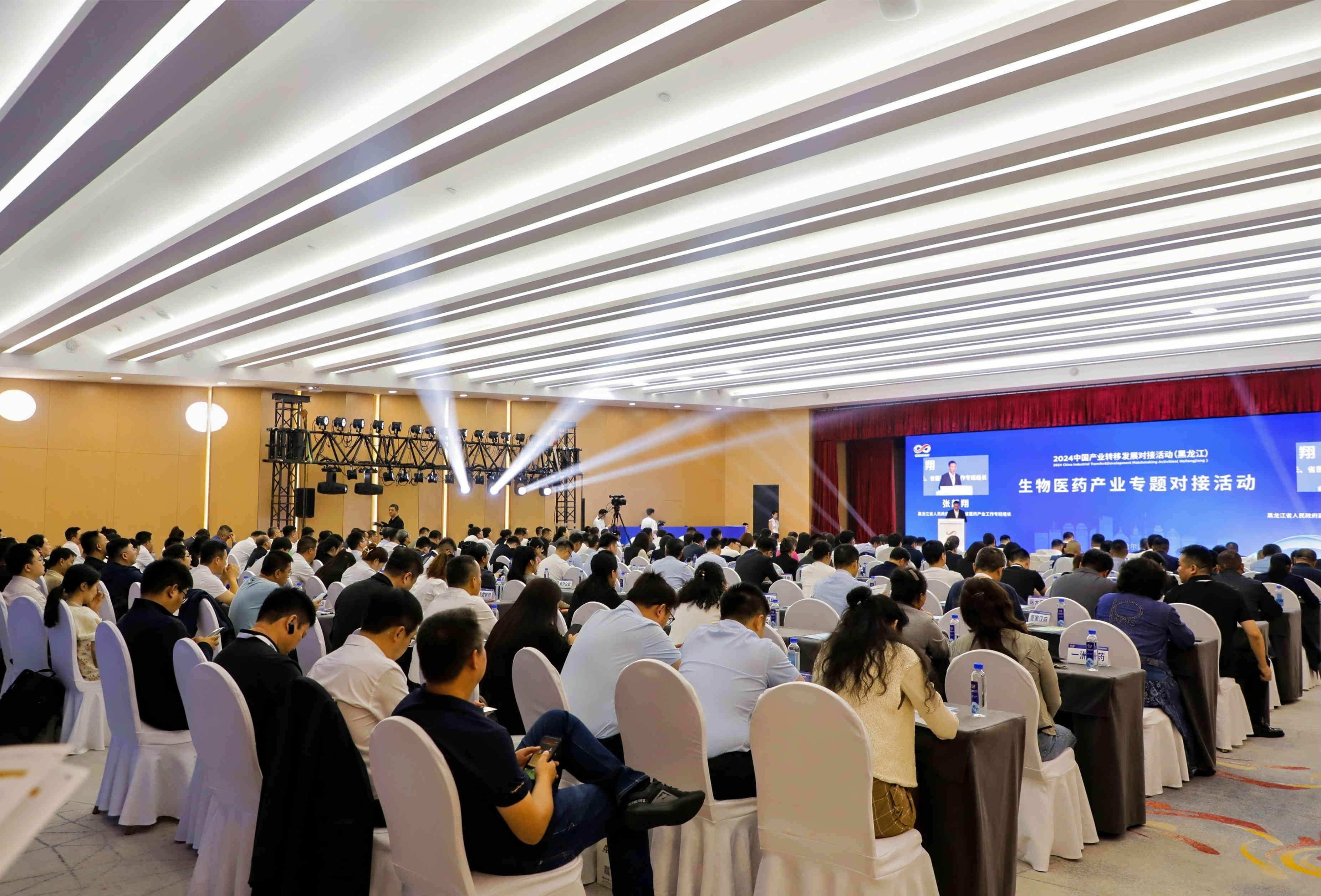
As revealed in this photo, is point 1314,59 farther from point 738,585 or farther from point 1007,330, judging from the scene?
point 1007,330

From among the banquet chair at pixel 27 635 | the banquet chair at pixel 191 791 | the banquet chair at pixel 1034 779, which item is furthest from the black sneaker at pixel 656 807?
the banquet chair at pixel 27 635

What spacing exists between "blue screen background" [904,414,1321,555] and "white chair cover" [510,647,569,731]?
A: 13.5m

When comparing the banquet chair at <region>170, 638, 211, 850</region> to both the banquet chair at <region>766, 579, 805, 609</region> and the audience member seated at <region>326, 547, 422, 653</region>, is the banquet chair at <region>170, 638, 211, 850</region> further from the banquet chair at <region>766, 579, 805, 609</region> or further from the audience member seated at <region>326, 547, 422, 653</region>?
the banquet chair at <region>766, 579, 805, 609</region>

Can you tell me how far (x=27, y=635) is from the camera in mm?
5602

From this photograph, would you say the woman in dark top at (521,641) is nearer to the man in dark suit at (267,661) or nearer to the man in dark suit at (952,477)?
the man in dark suit at (267,661)

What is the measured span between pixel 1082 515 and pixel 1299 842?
12224 millimetres

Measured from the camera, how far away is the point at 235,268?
31.3 ft

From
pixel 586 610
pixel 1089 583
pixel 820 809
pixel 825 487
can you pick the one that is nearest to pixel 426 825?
pixel 820 809

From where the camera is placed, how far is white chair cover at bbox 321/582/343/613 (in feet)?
23.5

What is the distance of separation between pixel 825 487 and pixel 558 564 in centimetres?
1117

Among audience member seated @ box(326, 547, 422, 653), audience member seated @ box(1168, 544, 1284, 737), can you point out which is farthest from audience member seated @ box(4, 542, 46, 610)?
audience member seated @ box(1168, 544, 1284, 737)

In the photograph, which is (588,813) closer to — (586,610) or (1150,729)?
(586,610)

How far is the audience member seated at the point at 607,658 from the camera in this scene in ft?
11.9

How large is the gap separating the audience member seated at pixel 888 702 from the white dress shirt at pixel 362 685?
1479mm
